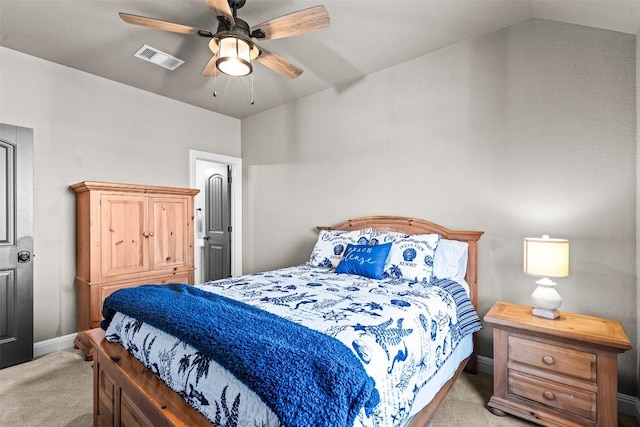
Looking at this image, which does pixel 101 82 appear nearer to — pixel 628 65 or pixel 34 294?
pixel 34 294

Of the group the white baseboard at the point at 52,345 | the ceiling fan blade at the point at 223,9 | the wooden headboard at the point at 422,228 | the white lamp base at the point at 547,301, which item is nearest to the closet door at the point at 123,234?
the white baseboard at the point at 52,345

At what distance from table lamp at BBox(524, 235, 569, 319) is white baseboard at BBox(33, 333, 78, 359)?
409cm

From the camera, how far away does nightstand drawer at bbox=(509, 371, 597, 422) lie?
69.2 inches

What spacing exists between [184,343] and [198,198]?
4.35 metres

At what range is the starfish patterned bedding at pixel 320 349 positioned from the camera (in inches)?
40.3

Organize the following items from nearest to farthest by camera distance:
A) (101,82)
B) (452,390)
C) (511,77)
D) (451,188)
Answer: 1. (452,390)
2. (511,77)
3. (451,188)
4. (101,82)

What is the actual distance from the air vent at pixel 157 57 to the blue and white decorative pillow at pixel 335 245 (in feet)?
7.44

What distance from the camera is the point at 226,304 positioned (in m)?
1.67

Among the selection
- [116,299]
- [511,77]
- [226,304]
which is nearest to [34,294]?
[116,299]

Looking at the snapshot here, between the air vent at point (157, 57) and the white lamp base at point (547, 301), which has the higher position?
the air vent at point (157, 57)

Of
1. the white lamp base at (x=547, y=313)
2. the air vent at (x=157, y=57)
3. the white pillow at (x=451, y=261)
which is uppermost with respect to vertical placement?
the air vent at (x=157, y=57)

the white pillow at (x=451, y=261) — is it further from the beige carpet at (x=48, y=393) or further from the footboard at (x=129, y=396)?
the beige carpet at (x=48, y=393)

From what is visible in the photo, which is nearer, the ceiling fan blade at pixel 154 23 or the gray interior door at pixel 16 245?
the ceiling fan blade at pixel 154 23

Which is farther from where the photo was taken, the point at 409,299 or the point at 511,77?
the point at 511,77
